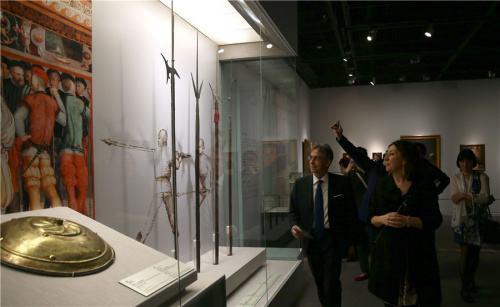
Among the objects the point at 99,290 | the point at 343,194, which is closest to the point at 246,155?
the point at 343,194

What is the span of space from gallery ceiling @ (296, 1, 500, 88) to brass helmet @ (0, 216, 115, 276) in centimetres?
222

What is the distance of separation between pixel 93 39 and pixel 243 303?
1.76 m

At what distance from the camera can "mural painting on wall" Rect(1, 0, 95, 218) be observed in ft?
3.06

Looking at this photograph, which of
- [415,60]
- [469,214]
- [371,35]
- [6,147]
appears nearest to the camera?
[6,147]

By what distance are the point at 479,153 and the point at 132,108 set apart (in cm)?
229

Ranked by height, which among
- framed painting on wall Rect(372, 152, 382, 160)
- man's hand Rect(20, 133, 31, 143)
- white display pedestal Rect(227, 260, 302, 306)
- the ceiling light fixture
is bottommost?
white display pedestal Rect(227, 260, 302, 306)

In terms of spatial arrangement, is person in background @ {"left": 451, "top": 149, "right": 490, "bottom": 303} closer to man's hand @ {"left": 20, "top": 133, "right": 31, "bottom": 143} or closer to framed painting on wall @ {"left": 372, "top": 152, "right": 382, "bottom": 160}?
framed painting on wall @ {"left": 372, "top": 152, "right": 382, "bottom": 160}

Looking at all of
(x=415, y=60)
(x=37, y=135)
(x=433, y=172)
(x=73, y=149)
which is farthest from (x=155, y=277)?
(x=415, y=60)

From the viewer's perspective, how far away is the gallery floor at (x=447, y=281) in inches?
88.4

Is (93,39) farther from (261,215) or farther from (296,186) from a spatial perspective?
(261,215)

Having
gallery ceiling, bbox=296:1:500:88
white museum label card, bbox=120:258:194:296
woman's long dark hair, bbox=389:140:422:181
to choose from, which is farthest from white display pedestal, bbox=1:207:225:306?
gallery ceiling, bbox=296:1:500:88

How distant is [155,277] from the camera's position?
52.7 inches

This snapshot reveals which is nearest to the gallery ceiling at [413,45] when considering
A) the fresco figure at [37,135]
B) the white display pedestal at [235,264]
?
the white display pedestal at [235,264]

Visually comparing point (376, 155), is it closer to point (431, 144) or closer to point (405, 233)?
point (405, 233)
